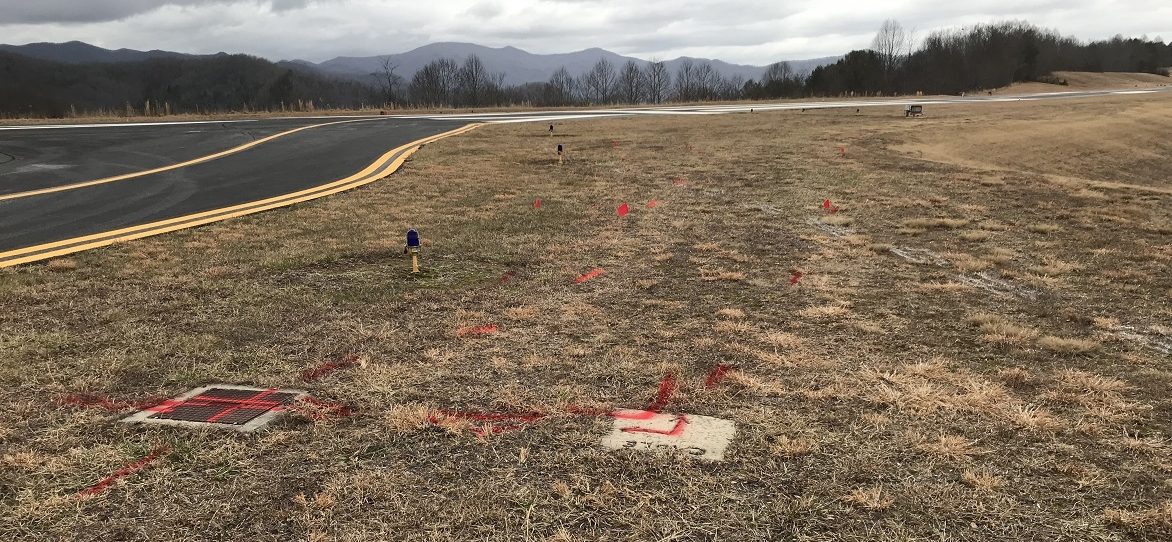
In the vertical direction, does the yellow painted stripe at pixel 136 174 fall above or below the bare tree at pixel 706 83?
below

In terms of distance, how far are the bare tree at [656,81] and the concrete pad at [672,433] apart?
106858 mm

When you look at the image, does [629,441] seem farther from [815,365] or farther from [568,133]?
[568,133]

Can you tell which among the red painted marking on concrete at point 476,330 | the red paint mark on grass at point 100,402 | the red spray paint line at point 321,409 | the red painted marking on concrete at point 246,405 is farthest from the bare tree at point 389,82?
the red spray paint line at point 321,409

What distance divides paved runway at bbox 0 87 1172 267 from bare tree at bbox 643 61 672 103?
92135mm

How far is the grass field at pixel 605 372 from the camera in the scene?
8.20 ft

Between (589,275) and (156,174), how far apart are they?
9.34 metres

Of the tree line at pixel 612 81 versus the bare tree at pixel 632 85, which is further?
the bare tree at pixel 632 85

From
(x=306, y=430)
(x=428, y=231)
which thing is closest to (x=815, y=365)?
Answer: (x=306, y=430)

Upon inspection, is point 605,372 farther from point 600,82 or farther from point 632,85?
point 600,82

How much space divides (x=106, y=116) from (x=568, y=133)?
66.7 feet

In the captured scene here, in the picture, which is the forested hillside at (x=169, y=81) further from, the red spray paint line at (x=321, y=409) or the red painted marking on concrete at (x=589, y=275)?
the red spray paint line at (x=321, y=409)

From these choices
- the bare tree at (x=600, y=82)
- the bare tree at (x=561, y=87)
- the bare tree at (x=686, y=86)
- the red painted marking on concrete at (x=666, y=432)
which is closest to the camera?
the red painted marking on concrete at (x=666, y=432)

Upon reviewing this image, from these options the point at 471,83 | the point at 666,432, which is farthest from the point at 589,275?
the point at 471,83

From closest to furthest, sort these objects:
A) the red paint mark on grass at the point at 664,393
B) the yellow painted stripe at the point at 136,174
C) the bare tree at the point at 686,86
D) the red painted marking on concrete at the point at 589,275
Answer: the red paint mark on grass at the point at 664,393 → the red painted marking on concrete at the point at 589,275 → the yellow painted stripe at the point at 136,174 → the bare tree at the point at 686,86
